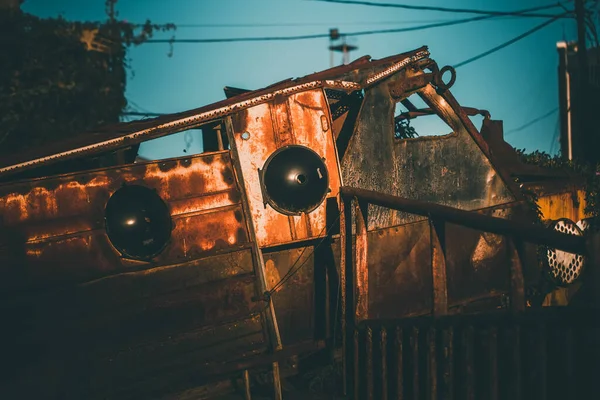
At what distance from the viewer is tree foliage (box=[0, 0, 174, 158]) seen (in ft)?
64.1

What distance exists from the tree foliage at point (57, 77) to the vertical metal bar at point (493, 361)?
17209 mm

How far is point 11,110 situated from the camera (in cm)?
1941

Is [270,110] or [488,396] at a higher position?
[270,110]

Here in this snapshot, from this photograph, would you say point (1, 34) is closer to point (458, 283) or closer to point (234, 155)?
point (234, 155)

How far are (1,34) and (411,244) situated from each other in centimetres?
1744

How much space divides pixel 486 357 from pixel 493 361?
6 cm

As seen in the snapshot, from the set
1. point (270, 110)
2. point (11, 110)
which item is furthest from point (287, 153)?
point (11, 110)

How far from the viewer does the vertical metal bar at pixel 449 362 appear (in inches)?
195

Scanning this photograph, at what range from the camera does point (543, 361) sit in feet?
13.8

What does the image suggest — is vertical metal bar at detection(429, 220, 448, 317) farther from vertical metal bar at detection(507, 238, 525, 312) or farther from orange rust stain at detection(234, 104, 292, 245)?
orange rust stain at detection(234, 104, 292, 245)

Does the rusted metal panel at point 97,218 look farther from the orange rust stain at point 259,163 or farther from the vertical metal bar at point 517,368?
the vertical metal bar at point 517,368

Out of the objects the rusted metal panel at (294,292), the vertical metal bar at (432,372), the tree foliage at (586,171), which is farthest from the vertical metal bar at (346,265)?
the tree foliage at (586,171)

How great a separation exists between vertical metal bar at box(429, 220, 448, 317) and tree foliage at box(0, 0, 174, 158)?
16152mm

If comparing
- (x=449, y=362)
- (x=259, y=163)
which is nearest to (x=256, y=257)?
(x=259, y=163)
